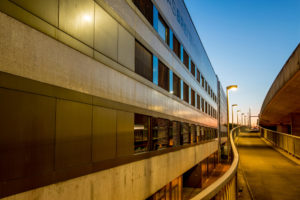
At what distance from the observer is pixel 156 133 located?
13164mm

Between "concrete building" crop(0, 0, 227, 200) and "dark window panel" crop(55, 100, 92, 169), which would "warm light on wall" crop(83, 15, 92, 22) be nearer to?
"concrete building" crop(0, 0, 227, 200)

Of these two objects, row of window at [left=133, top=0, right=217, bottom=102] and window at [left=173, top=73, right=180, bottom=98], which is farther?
window at [left=173, top=73, right=180, bottom=98]

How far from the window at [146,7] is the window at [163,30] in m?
1.64

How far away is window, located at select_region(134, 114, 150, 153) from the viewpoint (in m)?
10.8

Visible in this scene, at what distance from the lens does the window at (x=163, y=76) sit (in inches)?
558

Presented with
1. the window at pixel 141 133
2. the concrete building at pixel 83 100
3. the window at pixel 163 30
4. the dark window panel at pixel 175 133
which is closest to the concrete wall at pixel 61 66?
the concrete building at pixel 83 100

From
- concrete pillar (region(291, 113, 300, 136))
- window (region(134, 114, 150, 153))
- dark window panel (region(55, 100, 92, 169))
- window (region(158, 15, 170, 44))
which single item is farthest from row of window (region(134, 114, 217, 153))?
concrete pillar (region(291, 113, 300, 136))

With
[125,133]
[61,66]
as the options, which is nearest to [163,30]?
[125,133]

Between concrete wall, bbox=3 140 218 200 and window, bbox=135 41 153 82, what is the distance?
4028 mm

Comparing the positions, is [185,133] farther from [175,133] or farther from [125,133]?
[125,133]

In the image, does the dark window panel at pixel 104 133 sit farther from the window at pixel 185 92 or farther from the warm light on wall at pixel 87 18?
the window at pixel 185 92

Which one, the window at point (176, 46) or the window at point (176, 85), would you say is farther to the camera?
the window at point (176, 46)

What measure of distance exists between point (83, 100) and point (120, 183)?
11.8ft

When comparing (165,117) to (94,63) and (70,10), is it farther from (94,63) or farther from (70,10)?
(70,10)
